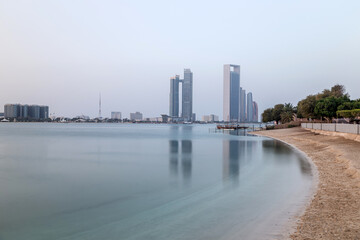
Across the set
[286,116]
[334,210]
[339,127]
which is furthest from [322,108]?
[334,210]

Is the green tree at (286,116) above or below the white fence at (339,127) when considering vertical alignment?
above

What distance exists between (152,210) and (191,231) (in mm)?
3366

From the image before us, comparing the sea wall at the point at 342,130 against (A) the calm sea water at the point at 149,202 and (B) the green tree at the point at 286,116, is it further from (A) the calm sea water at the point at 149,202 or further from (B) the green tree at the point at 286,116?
(B) the green tree at the point at 286,116

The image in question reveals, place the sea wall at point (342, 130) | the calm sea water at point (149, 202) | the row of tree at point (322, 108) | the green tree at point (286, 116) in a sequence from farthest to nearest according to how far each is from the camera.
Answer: the green tree at point (286, 116), the row of tree at point (322, 108), the sea wall at point (342, 130), the calm sea water at point (149, 202)

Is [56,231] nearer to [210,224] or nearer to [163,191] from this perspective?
[210,224]

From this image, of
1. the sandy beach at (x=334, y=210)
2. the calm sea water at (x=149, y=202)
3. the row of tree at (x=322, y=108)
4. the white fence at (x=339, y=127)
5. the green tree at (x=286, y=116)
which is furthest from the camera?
the green tree at (x=286, y=116)

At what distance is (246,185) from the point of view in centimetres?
1697

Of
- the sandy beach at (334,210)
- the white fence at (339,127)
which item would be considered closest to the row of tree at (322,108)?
the white fence at (339,127)

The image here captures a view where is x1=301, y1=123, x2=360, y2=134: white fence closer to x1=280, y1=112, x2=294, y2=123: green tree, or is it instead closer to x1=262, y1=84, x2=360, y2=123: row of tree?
x1=262, y1=84, x2=360, y2=123: row of tree

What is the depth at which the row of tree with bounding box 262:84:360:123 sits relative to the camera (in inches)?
2119

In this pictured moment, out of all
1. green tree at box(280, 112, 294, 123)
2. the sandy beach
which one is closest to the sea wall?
the sandy beach

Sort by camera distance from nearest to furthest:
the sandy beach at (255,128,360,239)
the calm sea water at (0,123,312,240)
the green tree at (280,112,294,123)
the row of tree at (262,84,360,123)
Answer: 1. the sandy beach at (255,128,360,239)
2. the calm sea water at (0,123,312,240)
3. the row of tree at (262,84,360,123)
4. the green tree at (280,112,294,123)

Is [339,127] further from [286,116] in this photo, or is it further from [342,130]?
[286,116]

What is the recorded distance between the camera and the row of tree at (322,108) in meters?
53.8
